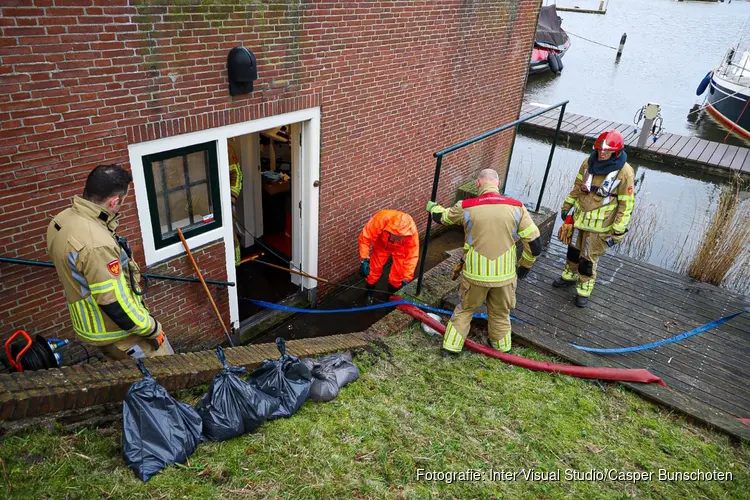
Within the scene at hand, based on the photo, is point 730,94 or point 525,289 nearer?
point 525,289

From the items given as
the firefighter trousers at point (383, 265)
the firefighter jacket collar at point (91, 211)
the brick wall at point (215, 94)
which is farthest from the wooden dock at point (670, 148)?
the firefighter jacket collar at point (91, 211)

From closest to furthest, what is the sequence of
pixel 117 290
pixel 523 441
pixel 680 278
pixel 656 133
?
pixel 117 290 < pixel 523 441 < pixel 680 278 < pixel 656 133

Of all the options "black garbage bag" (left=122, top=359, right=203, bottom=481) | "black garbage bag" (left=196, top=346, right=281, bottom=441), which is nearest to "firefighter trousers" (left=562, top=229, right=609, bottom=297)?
"black garbage bag" (left=196, top=346, right=281, bottom=441)

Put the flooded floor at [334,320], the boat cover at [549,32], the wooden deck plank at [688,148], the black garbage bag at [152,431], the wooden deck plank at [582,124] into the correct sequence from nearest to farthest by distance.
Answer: the black garbage bag at [152,431]
the flooded floor at [334,320]
the wooden deck plank at [688,148]
the wooden deck plank at [582,124]
the boat cover at [549,32]

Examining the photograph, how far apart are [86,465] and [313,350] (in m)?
2.05

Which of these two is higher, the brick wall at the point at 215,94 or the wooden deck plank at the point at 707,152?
the brick wall at the point at 215,94

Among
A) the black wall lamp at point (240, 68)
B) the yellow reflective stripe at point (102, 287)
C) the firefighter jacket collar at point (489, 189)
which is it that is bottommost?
the yellow reflective stripe at point (102, 287)

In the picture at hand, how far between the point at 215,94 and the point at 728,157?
50.4 feet

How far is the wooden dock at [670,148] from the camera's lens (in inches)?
563

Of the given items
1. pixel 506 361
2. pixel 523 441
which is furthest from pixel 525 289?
pixel 523 441

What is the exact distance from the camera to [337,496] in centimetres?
305

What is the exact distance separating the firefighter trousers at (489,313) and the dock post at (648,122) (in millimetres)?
11887

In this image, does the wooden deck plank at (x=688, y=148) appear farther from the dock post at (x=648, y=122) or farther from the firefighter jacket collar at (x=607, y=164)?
the firefighter jacket collar at (x=607, y=164)

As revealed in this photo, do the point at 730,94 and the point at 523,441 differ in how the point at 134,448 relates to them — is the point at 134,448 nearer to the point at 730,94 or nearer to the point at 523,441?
the point at 523,441
